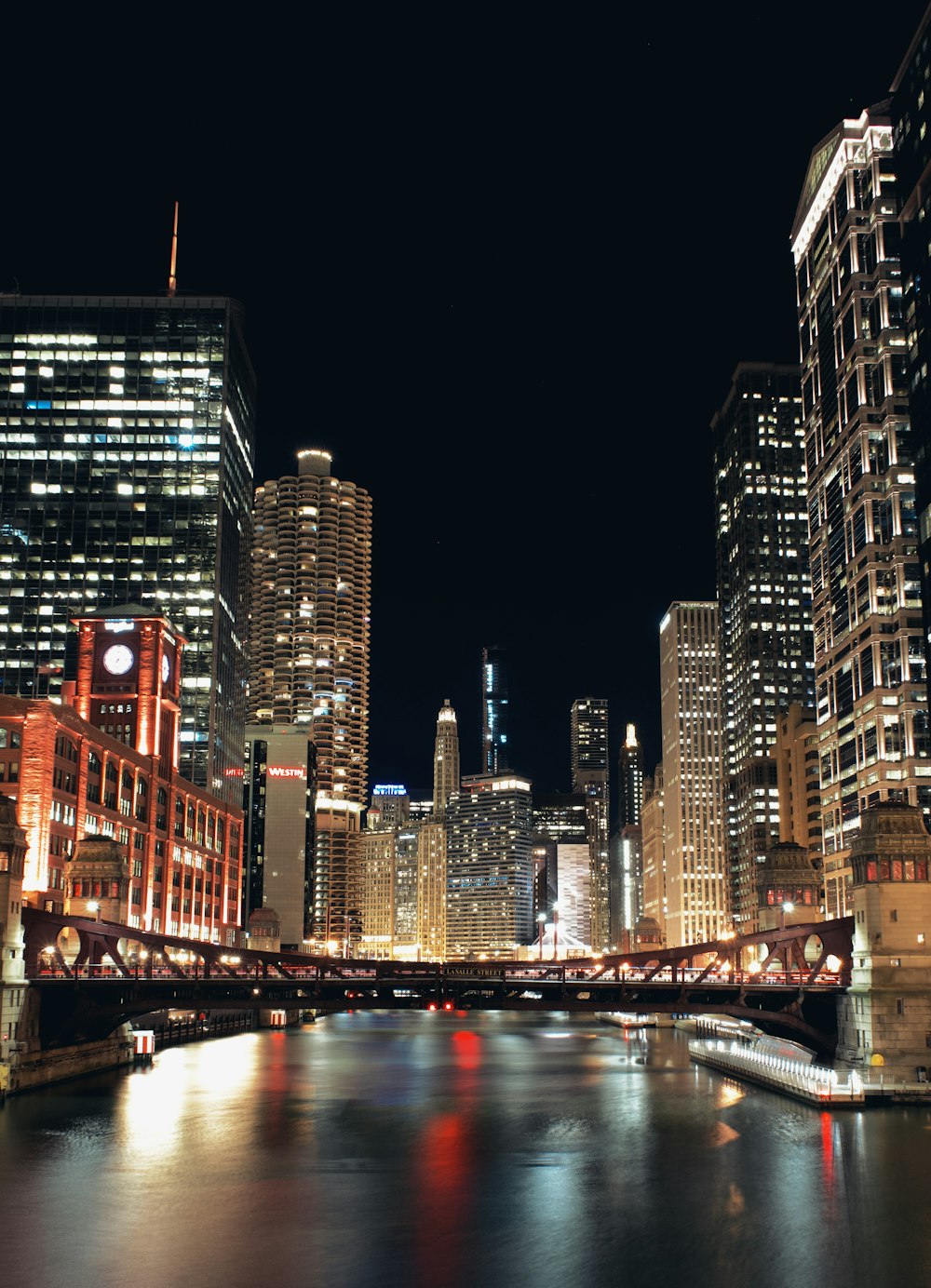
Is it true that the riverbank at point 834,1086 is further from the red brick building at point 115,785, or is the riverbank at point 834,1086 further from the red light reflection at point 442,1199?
the red brick building at point 115,785

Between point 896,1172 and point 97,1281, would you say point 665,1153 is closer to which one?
point 896,1172

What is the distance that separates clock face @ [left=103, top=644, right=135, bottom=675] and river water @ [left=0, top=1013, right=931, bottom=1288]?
88.9 metres

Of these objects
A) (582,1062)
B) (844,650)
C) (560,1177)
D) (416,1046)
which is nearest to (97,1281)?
(560,1177)

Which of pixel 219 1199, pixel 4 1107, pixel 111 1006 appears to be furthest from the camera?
pixel 111 1006

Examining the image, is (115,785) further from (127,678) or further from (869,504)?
(869,504)

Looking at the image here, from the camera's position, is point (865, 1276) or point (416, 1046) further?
point (416, 1046)

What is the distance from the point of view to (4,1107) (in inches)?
3088

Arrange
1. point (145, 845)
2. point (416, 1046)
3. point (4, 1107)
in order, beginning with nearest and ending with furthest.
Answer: point (4, 1107), point (416, 1046), point (145, 845)

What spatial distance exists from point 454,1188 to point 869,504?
143 metres

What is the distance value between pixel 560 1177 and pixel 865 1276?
18303 millimetres

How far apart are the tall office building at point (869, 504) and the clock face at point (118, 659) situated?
330 feet

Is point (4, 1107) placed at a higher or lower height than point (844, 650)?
lower

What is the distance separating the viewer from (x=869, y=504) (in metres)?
183

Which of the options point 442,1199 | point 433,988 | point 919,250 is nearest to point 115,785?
point 433,988
